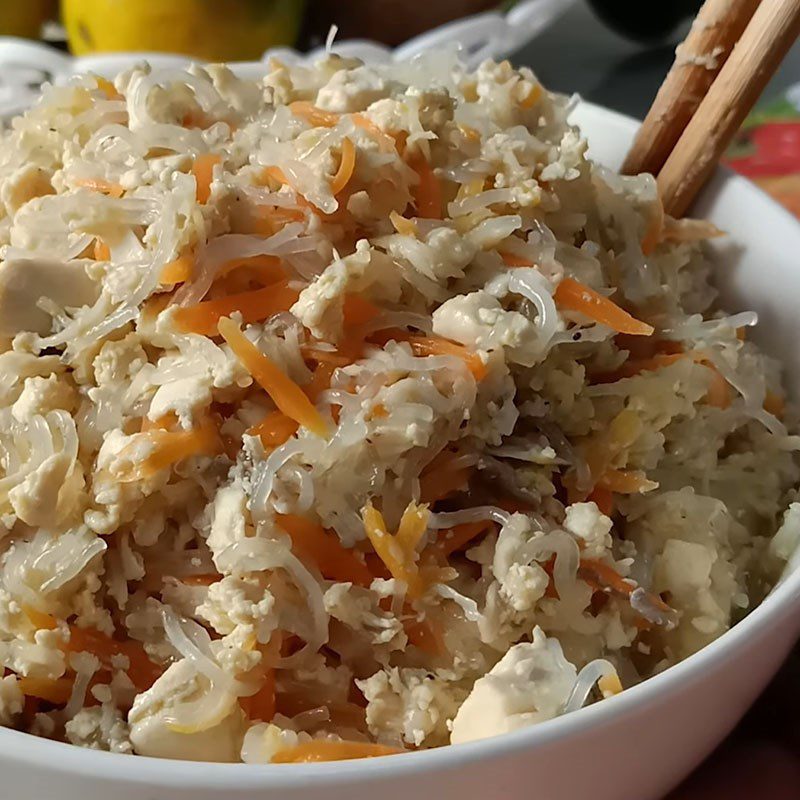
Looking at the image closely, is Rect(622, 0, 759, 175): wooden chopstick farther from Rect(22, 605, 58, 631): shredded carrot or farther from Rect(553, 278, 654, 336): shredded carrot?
Rect(22, 605, 58, 631): shredded carrot

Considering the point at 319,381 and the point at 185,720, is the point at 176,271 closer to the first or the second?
the point at 319,381

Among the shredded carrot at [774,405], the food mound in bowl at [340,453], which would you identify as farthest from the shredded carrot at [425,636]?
the shredded carrot at [774,405]

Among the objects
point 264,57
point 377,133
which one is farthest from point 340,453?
point 264,57

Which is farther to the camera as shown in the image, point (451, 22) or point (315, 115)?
point (451, 22)

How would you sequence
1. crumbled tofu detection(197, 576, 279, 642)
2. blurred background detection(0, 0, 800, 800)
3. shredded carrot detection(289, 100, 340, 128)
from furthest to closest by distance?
1. blurred background detection(0, 0, 800, 800)
2. shredded carrot detection(289, 100, 340, 128)
3. crumbled tofu detection(197, 576, 279, 642)

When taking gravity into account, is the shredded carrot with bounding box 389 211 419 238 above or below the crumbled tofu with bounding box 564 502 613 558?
above

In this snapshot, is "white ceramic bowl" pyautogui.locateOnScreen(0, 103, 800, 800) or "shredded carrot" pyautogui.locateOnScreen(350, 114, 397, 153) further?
"shredded carrot" pyautogui.locateOnScreen(350, 114, 397, 153)

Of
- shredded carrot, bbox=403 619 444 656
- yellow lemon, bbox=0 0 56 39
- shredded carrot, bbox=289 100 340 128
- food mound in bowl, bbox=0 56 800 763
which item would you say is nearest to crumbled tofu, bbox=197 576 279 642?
food mound in bowl, bbox=0 56 800 763
